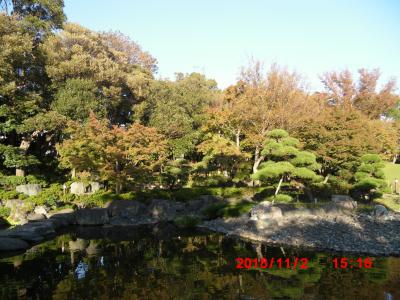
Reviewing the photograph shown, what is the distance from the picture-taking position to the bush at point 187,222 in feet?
61.1

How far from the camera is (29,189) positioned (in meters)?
21.2

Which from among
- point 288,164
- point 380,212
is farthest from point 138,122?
point 380,212

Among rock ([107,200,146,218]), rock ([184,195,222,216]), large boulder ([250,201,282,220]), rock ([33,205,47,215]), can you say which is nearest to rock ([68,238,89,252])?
rock ([107,200,146,218])

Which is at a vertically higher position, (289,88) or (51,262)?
(289,88)

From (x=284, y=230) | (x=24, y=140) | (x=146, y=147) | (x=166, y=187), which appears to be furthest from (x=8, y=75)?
(x=284, y=230)

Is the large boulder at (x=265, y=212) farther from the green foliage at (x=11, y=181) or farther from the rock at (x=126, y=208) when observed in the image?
the green foliage at (x=11, y=181)

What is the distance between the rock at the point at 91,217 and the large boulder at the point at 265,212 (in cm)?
845

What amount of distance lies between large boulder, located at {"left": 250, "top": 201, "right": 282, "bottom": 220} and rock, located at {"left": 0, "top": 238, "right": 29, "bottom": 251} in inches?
416

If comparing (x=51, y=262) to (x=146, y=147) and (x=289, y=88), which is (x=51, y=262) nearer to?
(x=146, y=147)

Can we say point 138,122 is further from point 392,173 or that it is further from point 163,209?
point 392,173

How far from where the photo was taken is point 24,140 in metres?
24.0

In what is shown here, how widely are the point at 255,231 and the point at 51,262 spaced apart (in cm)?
878
